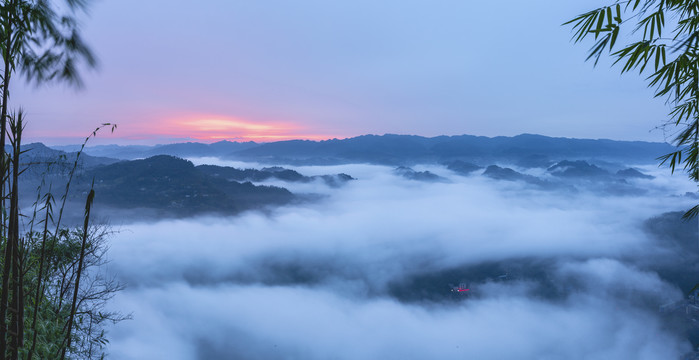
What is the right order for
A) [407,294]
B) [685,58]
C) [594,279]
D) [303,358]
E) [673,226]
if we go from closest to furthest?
1. [685,58]
2. [303,358]
3. [407,294]
4. [594,279]
5. [673,226]

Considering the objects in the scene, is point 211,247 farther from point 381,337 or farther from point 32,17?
point 32,17

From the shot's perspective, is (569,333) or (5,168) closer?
(5,168)

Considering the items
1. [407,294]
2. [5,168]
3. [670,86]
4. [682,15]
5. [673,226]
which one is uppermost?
[682,15]

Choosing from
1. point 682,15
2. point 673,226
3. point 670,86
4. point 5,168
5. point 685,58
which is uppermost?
point 682,15

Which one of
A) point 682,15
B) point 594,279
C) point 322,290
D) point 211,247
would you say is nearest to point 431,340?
point 322,290

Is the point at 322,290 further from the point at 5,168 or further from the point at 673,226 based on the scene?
the point at 673,226

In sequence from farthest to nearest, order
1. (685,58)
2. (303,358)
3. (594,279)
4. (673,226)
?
(673,226) → (594,279) → (303,358) → (685,58)

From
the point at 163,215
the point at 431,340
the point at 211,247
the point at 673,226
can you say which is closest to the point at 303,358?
the point at 431,340

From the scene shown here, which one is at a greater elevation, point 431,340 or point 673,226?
point 673,226

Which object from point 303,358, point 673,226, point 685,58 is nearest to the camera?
point 685,58
